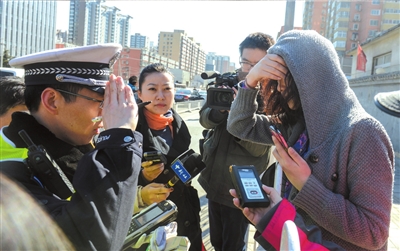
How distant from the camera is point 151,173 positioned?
205 cm

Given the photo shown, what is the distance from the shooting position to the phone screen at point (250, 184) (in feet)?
4.74

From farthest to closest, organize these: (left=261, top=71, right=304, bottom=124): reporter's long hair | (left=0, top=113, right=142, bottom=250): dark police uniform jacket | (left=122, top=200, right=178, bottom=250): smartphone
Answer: (left=261, top=71, right=304, bottom=124): reporter's long hair, (left=122, top=200, right=178, bottom=250): smartphone, (left=0, top=113, right=142, bottom=250): dark police uniform jacket

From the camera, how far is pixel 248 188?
148 cm

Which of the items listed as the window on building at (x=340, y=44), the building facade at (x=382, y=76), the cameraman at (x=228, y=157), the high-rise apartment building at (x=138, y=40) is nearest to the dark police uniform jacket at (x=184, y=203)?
the cameraman at (x=228, y=157)

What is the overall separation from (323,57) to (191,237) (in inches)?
59.4

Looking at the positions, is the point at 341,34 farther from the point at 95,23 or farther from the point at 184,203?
the point at 184,203

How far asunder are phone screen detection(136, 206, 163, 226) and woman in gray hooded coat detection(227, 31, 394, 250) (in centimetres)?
53

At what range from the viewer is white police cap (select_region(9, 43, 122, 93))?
4.72 ft

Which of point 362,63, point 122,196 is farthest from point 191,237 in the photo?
point 362,63

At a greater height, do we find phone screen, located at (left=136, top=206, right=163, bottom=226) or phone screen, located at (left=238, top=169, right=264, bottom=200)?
phone screen, located at (left=238, top=169, right=264, bottom=200)

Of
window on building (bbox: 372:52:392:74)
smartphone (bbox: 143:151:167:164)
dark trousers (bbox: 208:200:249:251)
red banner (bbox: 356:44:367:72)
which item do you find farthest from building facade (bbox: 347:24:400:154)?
smartphone (bbox: 143:151:167:164)

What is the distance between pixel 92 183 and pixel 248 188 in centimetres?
67

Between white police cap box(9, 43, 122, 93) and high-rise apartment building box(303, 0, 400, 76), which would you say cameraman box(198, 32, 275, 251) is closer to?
white police cap box(9, 43, 122, 93)

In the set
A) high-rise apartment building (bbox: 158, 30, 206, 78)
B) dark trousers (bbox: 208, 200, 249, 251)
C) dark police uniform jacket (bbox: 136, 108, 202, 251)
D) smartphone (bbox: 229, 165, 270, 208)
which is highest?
high-rise apartment building (bbox: 158, 30, 206, 78)
